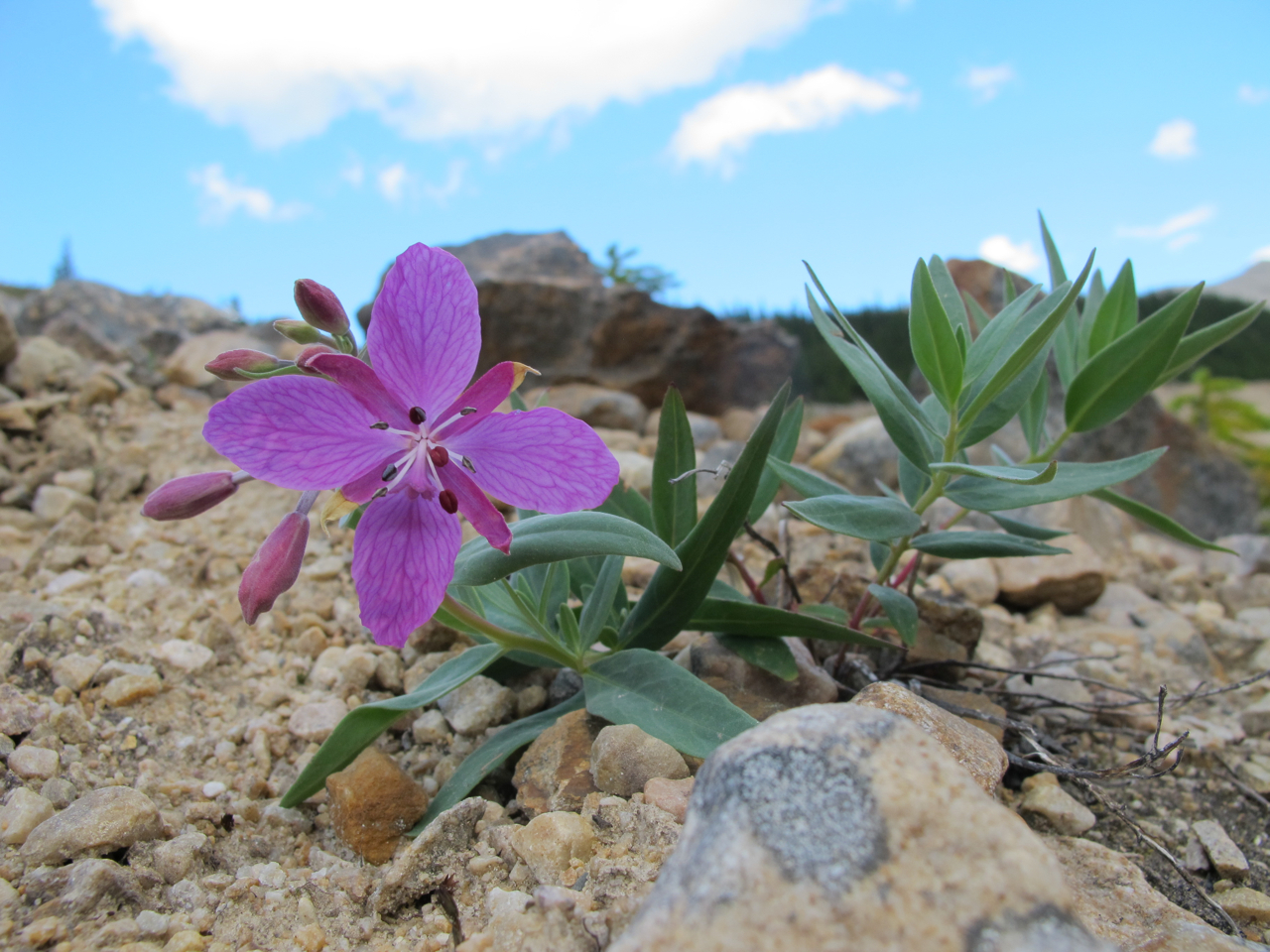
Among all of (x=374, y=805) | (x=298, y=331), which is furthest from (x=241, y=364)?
(x=374, y=805)

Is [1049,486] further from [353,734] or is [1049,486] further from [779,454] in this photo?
[353,734]

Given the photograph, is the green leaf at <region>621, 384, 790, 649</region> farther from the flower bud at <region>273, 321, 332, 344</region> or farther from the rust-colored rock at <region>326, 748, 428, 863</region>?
the flower bud at <region>273, 321, 332, 344</region>

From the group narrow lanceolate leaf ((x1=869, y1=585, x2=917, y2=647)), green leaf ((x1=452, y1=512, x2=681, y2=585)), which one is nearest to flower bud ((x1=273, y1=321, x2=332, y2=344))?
green leaf ((x1=452, y1=512, x2=681, y2=585))

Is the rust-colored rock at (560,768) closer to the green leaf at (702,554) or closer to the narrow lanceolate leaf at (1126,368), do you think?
the green leaf at (702,554)

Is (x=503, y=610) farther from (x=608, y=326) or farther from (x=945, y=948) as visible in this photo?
(x=608, y=326)

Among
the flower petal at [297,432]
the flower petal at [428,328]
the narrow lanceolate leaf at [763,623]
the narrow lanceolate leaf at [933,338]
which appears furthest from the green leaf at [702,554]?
the flower petal at [297,432]

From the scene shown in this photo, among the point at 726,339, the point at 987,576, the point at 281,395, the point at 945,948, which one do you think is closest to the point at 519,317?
the point at 726,339
